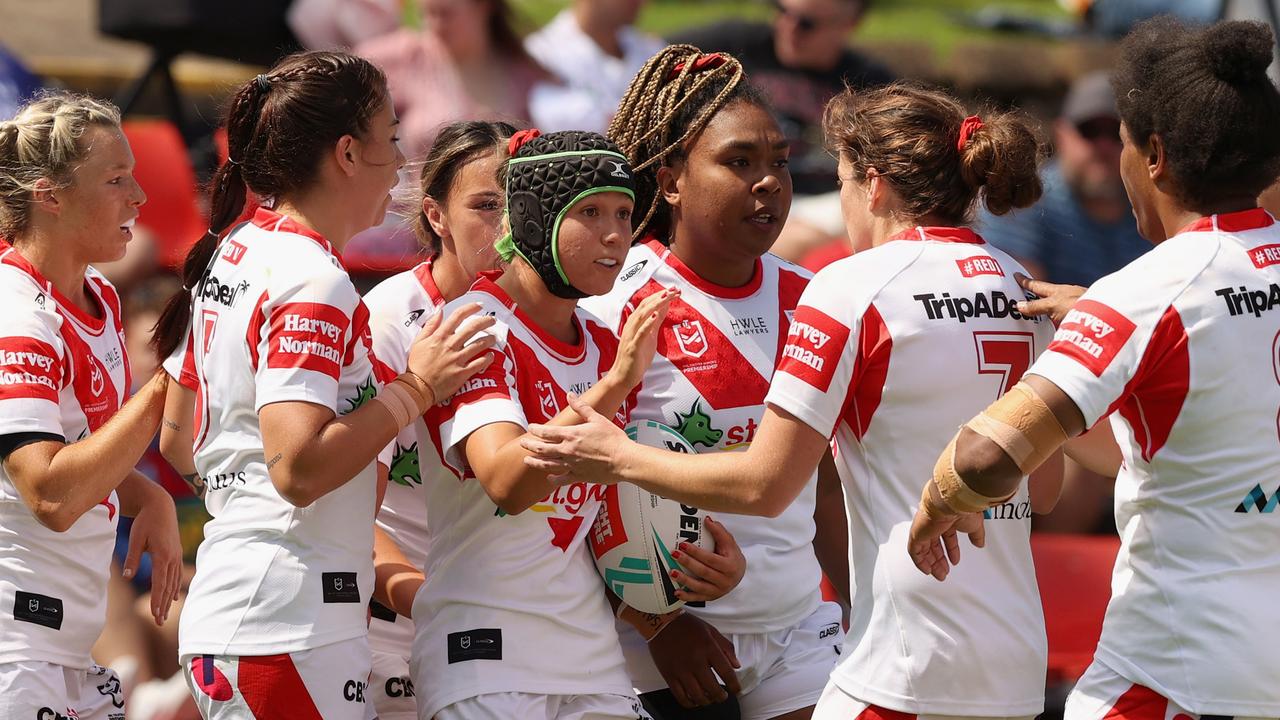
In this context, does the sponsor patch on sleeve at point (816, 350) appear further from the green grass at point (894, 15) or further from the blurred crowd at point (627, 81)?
the green grass at point (894, 15)

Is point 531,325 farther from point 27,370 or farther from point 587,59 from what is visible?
point 587,59

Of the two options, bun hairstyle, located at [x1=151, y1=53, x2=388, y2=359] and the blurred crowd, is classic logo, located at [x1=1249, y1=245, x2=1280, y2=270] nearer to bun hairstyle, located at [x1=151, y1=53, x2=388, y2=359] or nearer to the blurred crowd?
bun hairstyle, located at [x1=151, y1=53, x2=388, y2=359]

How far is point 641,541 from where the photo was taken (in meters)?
3.74

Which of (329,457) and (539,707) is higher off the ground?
(329,457)

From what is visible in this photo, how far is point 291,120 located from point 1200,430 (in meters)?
2.25

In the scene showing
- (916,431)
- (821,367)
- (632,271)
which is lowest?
(632,271)

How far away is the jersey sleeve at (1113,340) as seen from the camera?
2.98m

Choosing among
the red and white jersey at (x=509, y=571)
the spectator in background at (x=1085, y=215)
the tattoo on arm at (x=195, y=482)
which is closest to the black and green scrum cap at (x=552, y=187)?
the red and white jersey at (x=509, y=571)

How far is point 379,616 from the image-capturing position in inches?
172

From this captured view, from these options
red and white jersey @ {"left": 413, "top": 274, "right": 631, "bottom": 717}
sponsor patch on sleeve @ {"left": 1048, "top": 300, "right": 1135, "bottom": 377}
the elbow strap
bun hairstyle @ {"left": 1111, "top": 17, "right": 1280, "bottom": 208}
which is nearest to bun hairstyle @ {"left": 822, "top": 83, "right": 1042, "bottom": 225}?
bun hairstyle @ {"left": 1111, "top": 17, "right": 1280, "bottom": 208}

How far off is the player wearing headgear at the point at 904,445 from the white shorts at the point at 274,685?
0.71 m

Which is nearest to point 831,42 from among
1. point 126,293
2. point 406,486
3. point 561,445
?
point 126,293

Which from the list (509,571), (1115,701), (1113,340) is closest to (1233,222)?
(1113,340)

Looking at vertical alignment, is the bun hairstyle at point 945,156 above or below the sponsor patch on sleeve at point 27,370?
above
